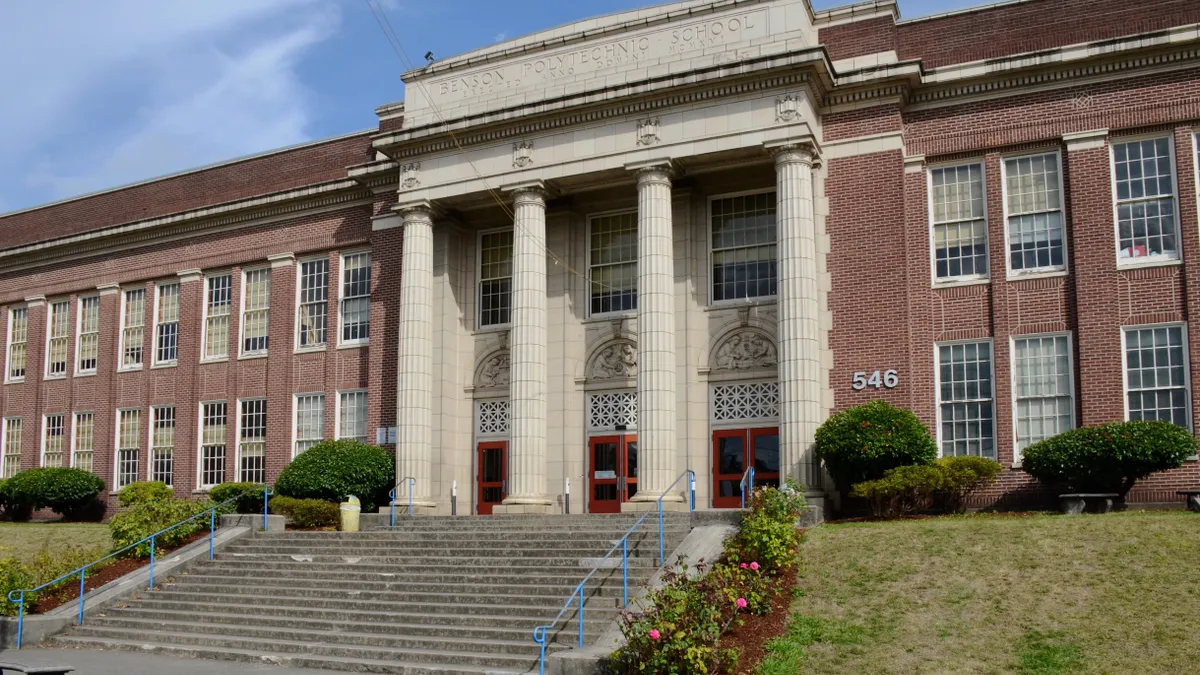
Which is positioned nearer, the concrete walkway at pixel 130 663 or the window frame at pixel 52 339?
the concrete walkway at pixel 130 663

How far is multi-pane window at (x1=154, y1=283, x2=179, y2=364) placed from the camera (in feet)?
117

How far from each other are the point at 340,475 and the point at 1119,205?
18.2 m

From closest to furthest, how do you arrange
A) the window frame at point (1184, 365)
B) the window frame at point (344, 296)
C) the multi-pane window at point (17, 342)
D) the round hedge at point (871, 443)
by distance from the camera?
the round hedge at point (871, 443)
the window frame at point (1184, 365)
the window frame at point (344, 296)
the multi-pane window at point (17, 342)

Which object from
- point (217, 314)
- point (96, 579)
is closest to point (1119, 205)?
point (96, 579)

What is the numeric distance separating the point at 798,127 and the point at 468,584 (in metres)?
11.7

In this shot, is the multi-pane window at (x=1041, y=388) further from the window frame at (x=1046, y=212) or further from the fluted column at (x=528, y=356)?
the fluted column at (x=528, y=356)

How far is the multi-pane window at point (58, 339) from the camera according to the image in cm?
3844

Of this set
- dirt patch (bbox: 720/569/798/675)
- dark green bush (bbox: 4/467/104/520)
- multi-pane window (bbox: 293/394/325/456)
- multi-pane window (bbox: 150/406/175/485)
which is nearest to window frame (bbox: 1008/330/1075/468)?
dirt patch (bbox: 720/569/798/675)

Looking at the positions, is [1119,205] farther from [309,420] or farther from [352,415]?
[309,420]

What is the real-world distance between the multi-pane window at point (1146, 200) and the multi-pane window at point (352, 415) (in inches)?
749

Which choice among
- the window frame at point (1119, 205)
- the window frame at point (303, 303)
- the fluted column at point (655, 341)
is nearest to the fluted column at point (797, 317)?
the fluted column at point (655, 341)

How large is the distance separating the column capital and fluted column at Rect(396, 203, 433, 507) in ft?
29.0

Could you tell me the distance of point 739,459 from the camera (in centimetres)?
2608

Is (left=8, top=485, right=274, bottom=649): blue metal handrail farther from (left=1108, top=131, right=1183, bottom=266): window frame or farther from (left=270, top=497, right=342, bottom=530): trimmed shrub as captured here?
(left=1108, top=131, right=1183, bottom=266): window frame
